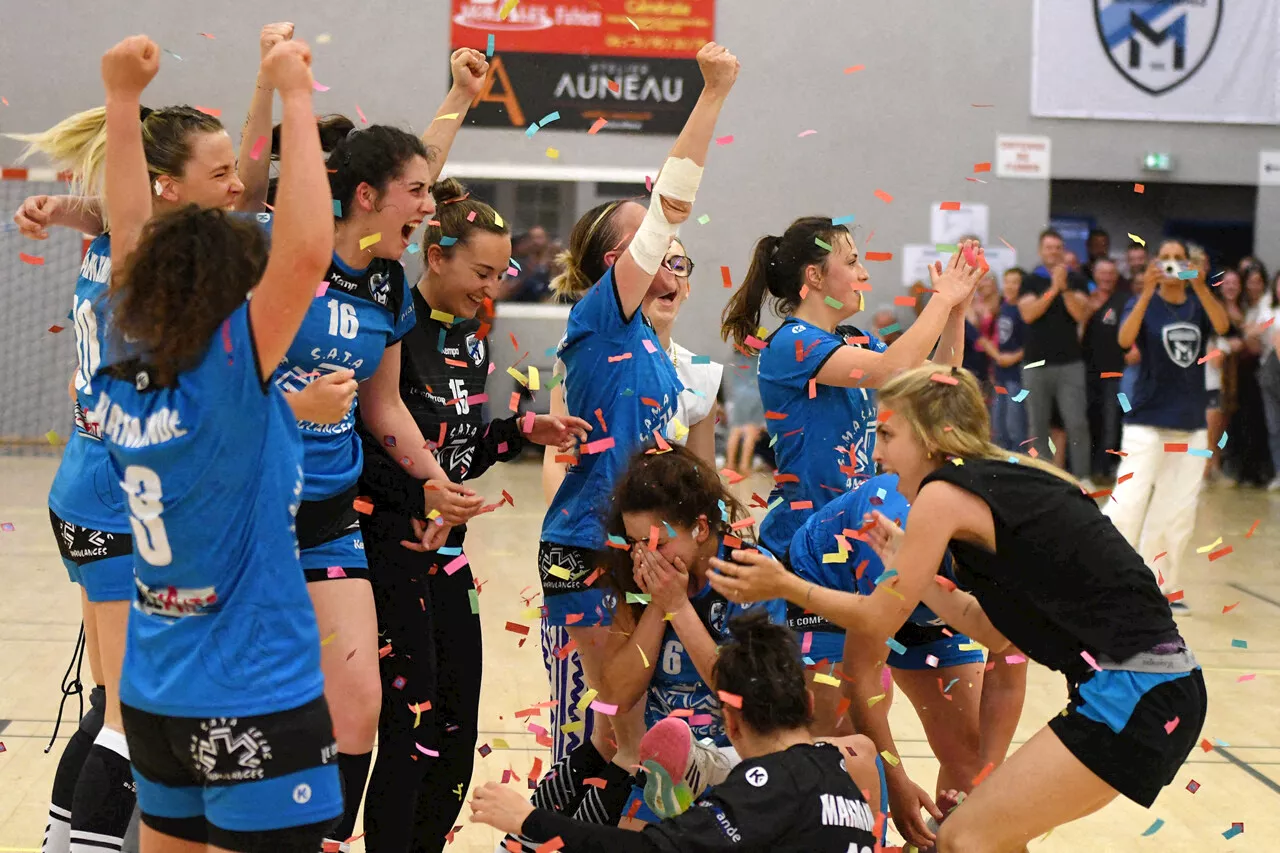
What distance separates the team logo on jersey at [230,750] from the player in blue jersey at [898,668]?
1317mm

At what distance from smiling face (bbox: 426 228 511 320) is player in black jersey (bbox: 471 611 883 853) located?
1.02 meters

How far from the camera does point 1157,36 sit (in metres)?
11.8

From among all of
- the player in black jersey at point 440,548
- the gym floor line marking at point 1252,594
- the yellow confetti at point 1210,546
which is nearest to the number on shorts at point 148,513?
the player in black jersey at point 440,548

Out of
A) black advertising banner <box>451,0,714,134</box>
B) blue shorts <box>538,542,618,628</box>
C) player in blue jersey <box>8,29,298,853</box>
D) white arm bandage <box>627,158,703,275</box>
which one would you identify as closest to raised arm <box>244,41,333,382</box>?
player in blue jersey <box>8,29,298,853</box>

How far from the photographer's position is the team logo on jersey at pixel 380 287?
2611 mm

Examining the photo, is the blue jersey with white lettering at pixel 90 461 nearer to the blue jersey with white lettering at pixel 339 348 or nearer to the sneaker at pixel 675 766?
the blue jersey with white lettering at pixel 339 348

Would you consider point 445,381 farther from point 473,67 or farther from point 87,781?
point 87,781

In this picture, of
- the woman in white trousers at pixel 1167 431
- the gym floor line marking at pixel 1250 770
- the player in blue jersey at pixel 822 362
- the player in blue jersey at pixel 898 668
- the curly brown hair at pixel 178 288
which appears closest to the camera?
the curly brown hair at pixel 178 288

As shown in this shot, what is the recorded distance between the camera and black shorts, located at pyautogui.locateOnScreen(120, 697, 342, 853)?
1.82 m

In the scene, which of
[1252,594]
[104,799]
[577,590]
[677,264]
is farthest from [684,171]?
[1252,594]

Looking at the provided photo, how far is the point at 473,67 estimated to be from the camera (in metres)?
3.00

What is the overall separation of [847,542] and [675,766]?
0.67 metres

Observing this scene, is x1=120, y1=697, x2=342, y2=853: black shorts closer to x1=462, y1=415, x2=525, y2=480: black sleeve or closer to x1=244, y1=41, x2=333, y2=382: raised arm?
x1=244, y1=41, x2=333, y2=382: raised arm

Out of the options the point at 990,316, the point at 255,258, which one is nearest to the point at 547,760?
the point at 255,258
